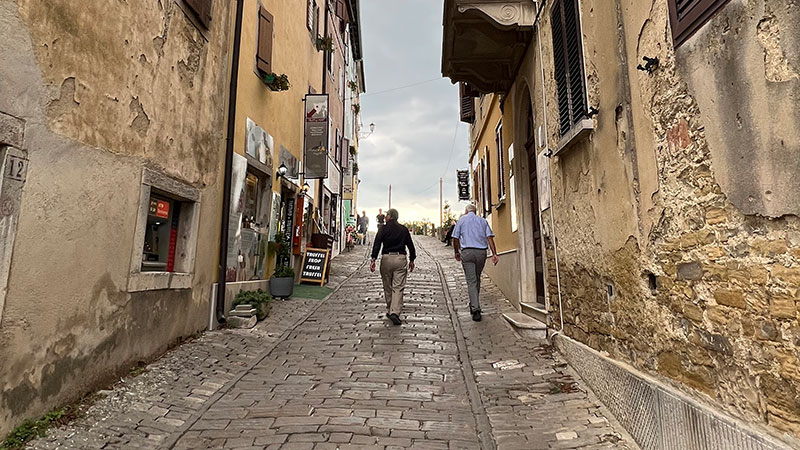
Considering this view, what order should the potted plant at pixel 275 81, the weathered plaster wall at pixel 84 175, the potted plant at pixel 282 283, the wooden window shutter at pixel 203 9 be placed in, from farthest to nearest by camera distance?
the potted plant at pixel 282 283, the potted plant at pixel 275 81, the wooden window shutter at pixel 203 9, the weathered plaster wall at pixel 84 175

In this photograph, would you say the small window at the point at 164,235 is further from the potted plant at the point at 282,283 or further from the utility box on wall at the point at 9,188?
the potted plant at the point at 282,283

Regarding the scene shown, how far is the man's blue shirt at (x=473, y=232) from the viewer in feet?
24.6

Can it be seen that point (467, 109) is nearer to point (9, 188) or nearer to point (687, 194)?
point (687, 194)

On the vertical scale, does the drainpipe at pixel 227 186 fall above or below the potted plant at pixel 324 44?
below

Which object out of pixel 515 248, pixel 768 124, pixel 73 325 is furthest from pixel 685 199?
pixel 515 248

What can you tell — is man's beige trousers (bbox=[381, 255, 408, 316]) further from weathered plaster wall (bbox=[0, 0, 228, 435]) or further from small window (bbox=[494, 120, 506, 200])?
small window (bbox=[494, 120, 506, 200])

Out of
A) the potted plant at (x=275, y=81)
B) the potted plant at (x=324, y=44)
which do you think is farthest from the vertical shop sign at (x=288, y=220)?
the potted plant at (x=324, y=44)

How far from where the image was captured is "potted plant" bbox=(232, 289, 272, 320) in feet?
24.3

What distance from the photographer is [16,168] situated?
3297 millimetres

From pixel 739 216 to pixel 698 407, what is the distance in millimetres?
1118

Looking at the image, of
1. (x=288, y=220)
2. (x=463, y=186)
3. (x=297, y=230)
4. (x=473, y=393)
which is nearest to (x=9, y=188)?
(x=473, y=393)

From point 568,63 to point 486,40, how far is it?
240 cm

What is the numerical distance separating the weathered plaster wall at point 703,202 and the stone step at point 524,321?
5.77ft

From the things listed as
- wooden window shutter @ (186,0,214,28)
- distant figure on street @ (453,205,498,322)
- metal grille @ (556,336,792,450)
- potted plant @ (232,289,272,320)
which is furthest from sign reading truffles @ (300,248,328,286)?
metal grille @ (556,336,792,450)
